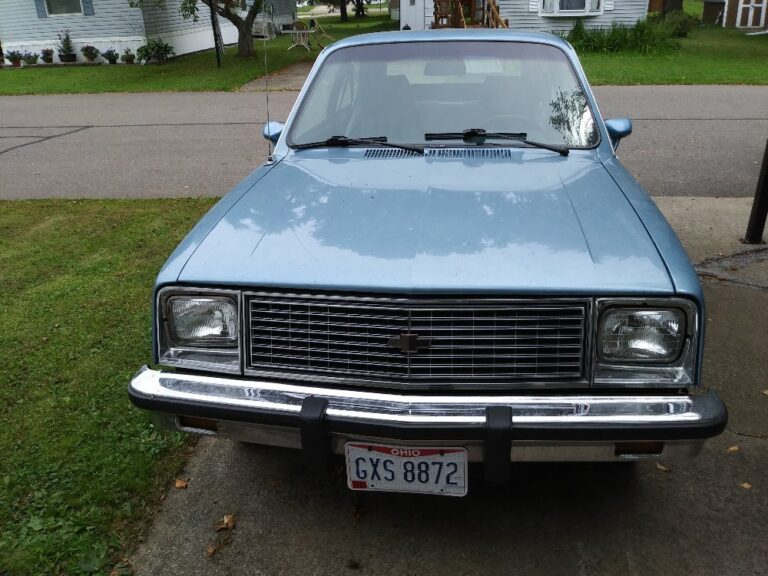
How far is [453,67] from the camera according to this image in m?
3.71

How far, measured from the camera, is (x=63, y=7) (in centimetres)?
2130

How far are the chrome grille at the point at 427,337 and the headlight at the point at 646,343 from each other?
0.09 meters

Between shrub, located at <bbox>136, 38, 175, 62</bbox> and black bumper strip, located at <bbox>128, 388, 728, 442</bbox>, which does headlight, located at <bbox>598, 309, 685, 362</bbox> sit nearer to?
black bumper strip, located at <bbox>128, 388, 728, 442</bbox>

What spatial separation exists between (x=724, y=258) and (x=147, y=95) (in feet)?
43.7

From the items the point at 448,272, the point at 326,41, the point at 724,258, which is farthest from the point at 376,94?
the point at 326,41

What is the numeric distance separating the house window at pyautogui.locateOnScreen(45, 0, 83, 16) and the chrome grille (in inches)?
883

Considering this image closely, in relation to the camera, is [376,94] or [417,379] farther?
[376,94]

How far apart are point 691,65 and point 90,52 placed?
17196 millimetres

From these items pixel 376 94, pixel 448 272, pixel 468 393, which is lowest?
pixel 468 393

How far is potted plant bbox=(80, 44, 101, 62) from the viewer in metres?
21.3

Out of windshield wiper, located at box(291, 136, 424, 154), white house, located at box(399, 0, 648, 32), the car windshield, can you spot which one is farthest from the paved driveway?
white house, located at box(399, 0, 648, 32)

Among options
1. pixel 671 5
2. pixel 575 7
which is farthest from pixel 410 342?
pixel 671 5

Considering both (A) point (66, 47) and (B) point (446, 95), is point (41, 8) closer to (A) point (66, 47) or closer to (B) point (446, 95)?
(A) point (66, 47)

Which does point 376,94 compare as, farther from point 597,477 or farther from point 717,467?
point 717,467
